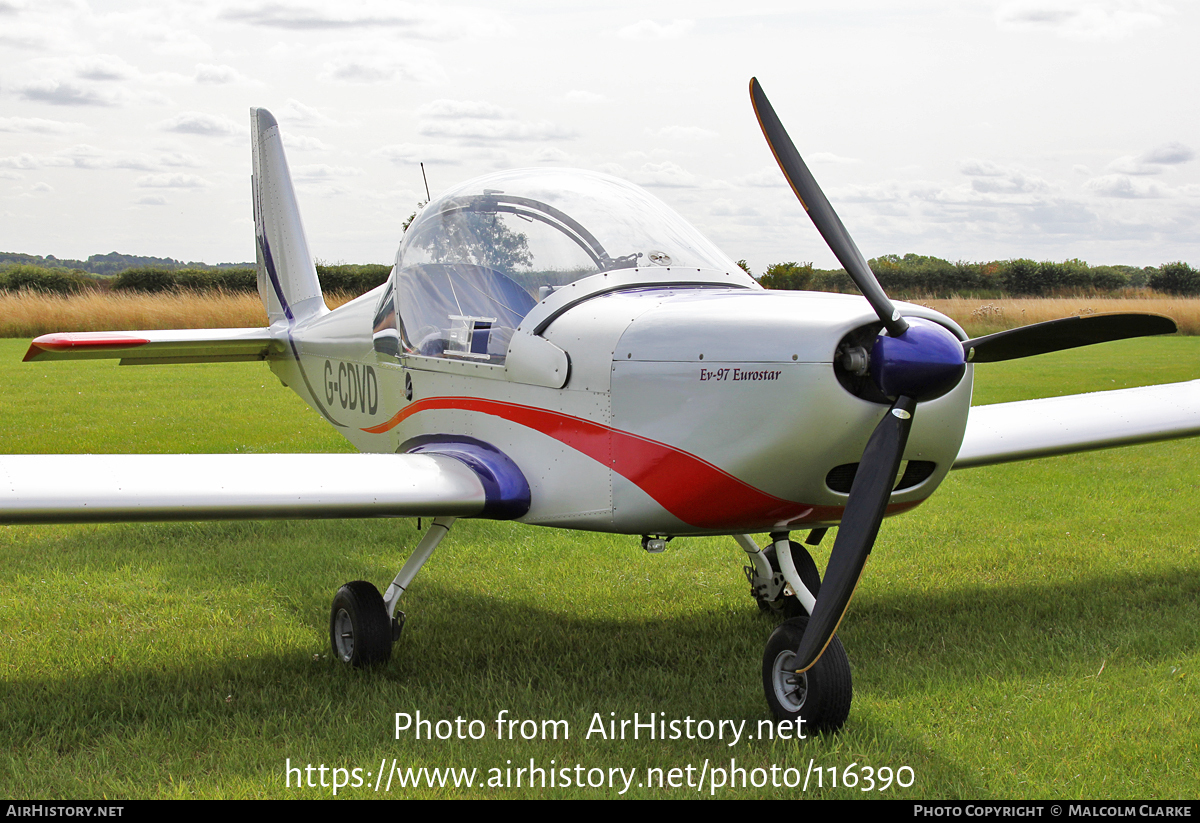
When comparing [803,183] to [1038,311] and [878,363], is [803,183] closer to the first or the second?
[878,363]

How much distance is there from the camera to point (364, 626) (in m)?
4.96

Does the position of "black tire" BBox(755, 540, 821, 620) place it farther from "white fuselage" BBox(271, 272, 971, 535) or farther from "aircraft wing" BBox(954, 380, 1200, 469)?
"white fuselage" BBox(271, 272, 971, 535)

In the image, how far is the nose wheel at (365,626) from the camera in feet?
16.3

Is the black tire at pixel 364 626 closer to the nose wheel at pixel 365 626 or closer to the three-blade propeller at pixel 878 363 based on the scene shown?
the nose wheel at pixel 365 626

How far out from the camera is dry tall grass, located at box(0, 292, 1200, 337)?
28797 millimetres

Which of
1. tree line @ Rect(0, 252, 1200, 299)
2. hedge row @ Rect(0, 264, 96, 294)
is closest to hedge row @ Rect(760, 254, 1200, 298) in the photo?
tree line @ Rect(0, 252, 1200, 299)

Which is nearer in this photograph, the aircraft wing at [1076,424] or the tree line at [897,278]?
the aircraft wing at [1076,424]

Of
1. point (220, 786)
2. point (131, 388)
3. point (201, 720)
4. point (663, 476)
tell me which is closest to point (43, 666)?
point (201, 720)

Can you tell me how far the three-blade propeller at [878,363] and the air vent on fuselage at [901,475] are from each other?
0.18 meters

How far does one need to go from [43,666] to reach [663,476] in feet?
10.9

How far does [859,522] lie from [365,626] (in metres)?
2.52

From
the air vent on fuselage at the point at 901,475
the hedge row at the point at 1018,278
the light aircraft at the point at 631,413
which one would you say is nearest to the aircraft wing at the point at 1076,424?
the light aircraft at the point at 631,413

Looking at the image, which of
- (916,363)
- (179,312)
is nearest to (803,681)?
(916,363)

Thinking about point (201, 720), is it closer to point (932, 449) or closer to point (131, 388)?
point (932, 449)
